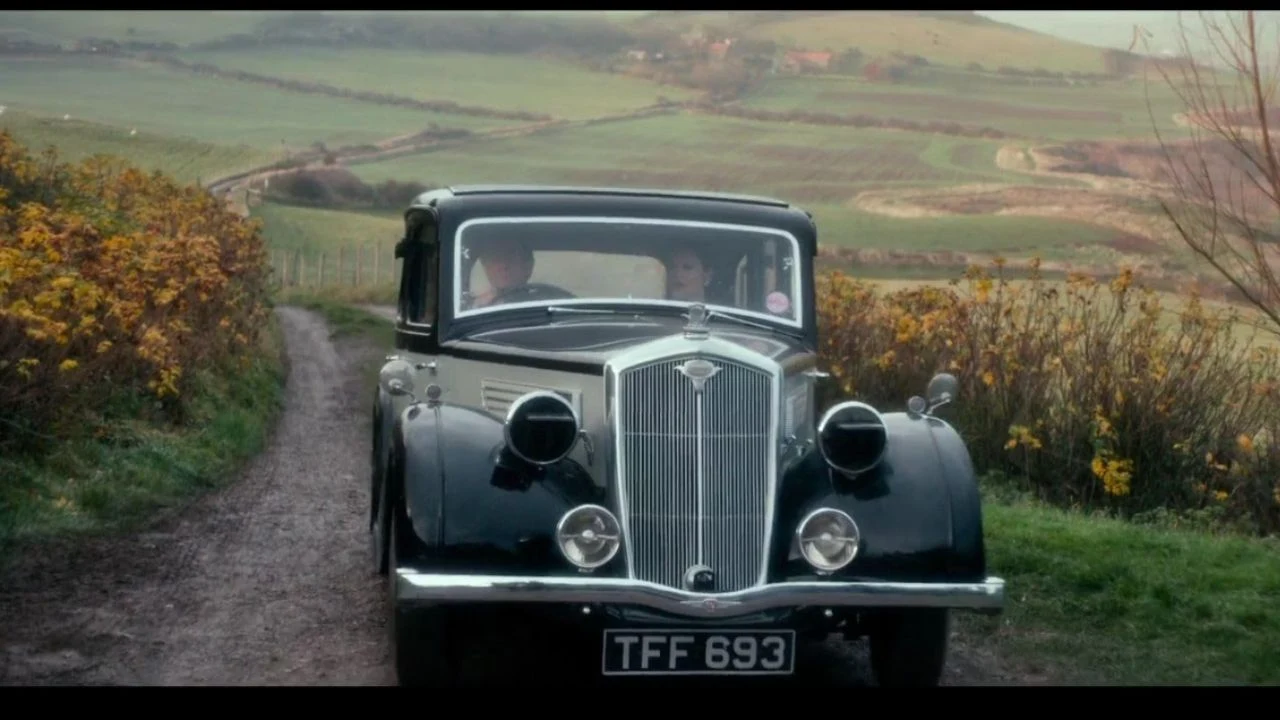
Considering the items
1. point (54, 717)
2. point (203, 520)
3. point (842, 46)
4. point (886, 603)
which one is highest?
point (842, 46)

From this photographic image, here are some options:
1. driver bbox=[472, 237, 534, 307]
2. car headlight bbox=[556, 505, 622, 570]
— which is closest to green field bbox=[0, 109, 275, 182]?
driver bbox=[472, 237, 534, 307]

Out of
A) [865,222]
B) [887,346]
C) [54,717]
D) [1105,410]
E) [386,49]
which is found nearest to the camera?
[54,717]

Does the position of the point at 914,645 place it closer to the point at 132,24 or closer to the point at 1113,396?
the point at 1113,396

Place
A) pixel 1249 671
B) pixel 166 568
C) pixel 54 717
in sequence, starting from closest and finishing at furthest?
pixel 54 717
pixel 1249 671
pixel 166 568

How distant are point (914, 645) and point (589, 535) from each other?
1293mm

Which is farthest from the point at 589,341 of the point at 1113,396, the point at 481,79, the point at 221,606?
the point at 481,79

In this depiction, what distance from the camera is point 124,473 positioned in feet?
35.2

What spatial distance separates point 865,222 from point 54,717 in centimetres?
2243

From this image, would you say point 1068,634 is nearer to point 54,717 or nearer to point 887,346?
point 54,717

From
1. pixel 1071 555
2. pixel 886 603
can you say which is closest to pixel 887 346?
pixel 1071 555

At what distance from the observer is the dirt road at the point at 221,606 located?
6.26 metres

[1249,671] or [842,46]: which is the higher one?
[842,46]

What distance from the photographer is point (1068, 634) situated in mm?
7332

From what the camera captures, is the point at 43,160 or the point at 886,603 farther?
the point at 43,160
